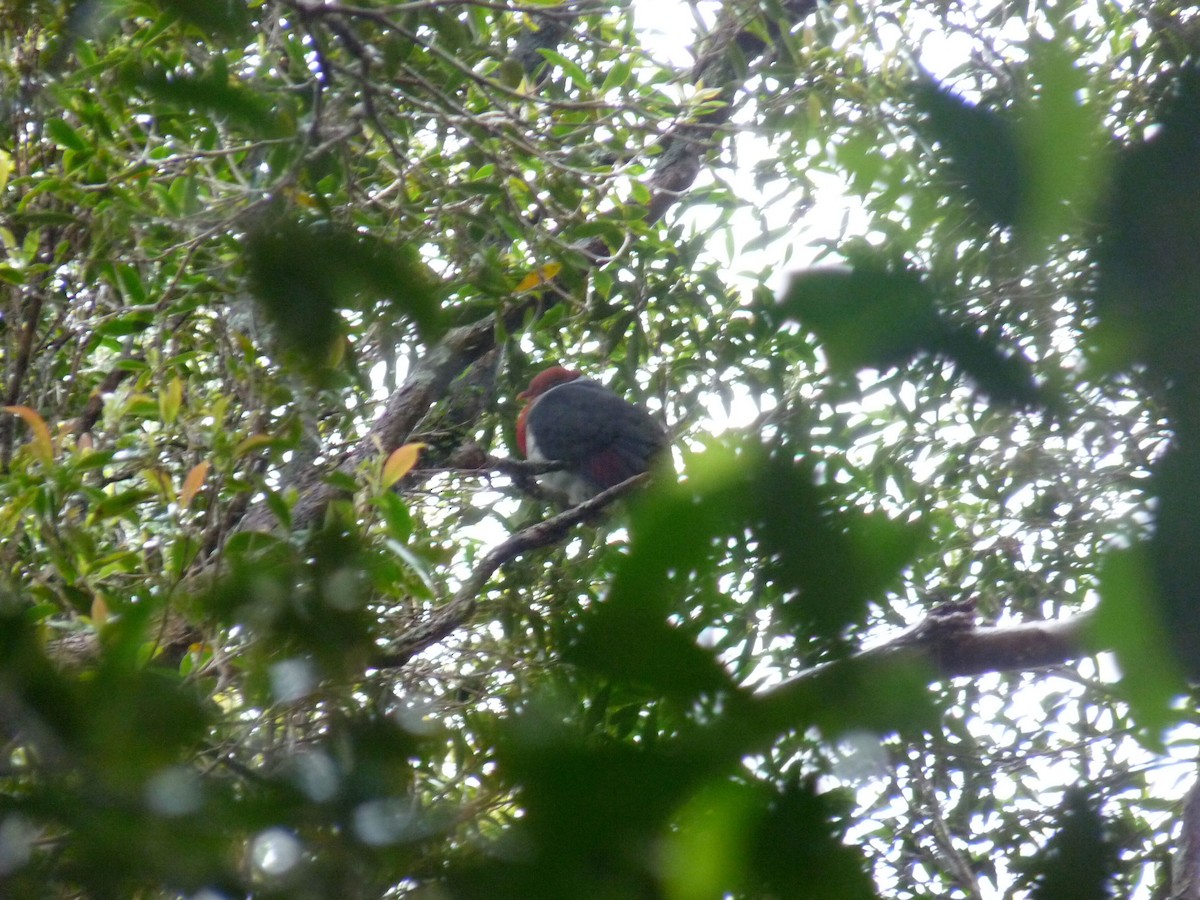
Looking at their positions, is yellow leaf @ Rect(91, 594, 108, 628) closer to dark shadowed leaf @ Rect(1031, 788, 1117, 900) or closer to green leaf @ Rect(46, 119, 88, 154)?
green leaf @ Rect(46, 119, 88, 154)

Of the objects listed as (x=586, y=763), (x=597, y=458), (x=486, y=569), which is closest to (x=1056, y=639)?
(x=586, y=763)

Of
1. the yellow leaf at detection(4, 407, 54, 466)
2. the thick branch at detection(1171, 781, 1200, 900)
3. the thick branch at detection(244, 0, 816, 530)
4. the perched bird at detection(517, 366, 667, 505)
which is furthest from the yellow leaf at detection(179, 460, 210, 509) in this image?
the perched bird at detection(517, 366, 667, 505)

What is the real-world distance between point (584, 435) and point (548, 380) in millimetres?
455

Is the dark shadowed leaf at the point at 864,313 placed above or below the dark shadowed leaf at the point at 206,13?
below

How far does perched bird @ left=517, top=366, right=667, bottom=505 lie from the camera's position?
207 inches

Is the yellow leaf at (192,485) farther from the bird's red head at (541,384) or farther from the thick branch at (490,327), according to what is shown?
the bird's red head at (541,384)

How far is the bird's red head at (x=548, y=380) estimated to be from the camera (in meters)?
5.49

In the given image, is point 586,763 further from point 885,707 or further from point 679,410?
point 679,410

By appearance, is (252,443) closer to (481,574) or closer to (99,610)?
(99,610)

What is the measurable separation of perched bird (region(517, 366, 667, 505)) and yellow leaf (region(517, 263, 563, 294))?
8.67 ft

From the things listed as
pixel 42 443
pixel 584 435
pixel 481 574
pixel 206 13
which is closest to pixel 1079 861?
pixel 206 13

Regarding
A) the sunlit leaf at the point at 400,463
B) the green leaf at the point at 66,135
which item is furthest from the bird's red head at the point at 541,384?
the sunlit leaf at the point at 400,463

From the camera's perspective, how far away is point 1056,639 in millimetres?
1138

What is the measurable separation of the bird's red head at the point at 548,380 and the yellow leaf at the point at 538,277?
2891 millimetres
